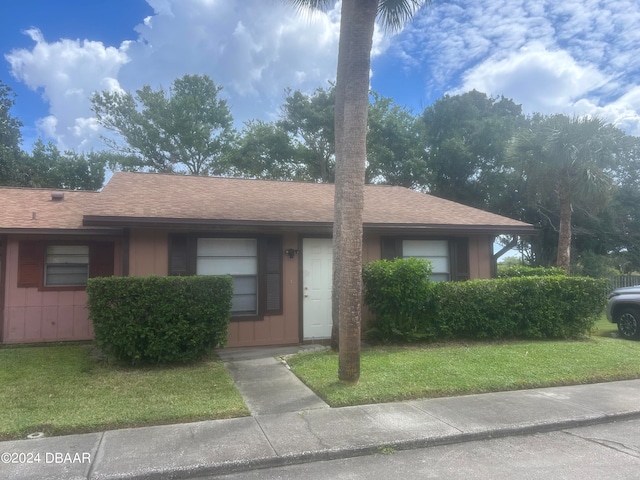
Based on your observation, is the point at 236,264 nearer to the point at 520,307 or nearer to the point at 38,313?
the point at 38,313

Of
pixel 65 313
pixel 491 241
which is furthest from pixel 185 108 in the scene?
pixel 491 241

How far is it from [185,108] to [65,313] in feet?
66.3

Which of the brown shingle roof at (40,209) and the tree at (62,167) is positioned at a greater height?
the tree at (62,167)

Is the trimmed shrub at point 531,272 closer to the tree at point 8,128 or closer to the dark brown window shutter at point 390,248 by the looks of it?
the dark brown window shutter at point 390,248

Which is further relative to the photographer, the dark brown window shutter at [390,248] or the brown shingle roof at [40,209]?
the dark brown window shutter at [390,248]

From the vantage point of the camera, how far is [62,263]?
397 inches

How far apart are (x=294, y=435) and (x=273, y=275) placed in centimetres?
518

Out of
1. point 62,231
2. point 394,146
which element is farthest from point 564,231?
point 62,231

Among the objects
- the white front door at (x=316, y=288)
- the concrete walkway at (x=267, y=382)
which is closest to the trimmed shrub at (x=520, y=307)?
the white front door at (x=316, y=288)

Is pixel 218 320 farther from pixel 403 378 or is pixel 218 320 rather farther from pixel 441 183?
pixel 441 183

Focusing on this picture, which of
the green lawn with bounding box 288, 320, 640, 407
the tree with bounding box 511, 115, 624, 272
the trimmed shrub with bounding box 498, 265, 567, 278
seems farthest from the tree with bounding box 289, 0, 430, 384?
the tree with bounding box 511, 115, 624, 272

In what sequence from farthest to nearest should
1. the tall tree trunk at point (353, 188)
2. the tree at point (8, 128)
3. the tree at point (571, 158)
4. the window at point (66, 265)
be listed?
1. the tree at point (8, 128)
2. the tree at point (571, 158)
3. the window at point (66, 265)
4. the tall tree trunk at point (353, 188)

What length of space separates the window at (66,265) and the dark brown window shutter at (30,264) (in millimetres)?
135

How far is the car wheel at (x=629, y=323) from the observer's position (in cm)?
1057
